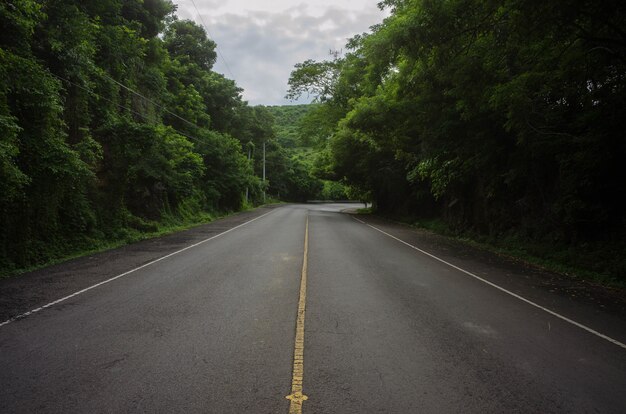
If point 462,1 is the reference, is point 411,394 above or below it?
below

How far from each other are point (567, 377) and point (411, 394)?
5.96ft

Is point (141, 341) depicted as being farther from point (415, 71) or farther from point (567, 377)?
point (415, 71)

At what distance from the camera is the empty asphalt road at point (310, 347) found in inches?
130

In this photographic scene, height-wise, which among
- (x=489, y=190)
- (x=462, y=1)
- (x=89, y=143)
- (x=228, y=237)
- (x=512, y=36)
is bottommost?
(x=228, y=237)

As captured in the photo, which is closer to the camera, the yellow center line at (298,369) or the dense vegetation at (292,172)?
the yellow center line at (298,369)

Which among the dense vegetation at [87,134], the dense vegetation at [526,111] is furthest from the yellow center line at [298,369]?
the dense vegetation at [87,134]

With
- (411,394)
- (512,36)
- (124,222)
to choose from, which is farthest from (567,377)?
(124,222)

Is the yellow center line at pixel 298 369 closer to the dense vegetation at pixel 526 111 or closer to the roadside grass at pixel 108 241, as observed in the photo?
the dense vegetation at pixel 526 111

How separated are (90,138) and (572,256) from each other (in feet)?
55.0

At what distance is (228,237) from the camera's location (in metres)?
15.5

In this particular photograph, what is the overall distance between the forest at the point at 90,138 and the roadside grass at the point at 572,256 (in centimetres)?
1386

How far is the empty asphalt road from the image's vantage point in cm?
330

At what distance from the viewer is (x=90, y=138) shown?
13.7 metres

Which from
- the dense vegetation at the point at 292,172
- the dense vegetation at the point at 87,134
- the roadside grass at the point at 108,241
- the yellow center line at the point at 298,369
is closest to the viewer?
the yellow center line at the point at 298,369
